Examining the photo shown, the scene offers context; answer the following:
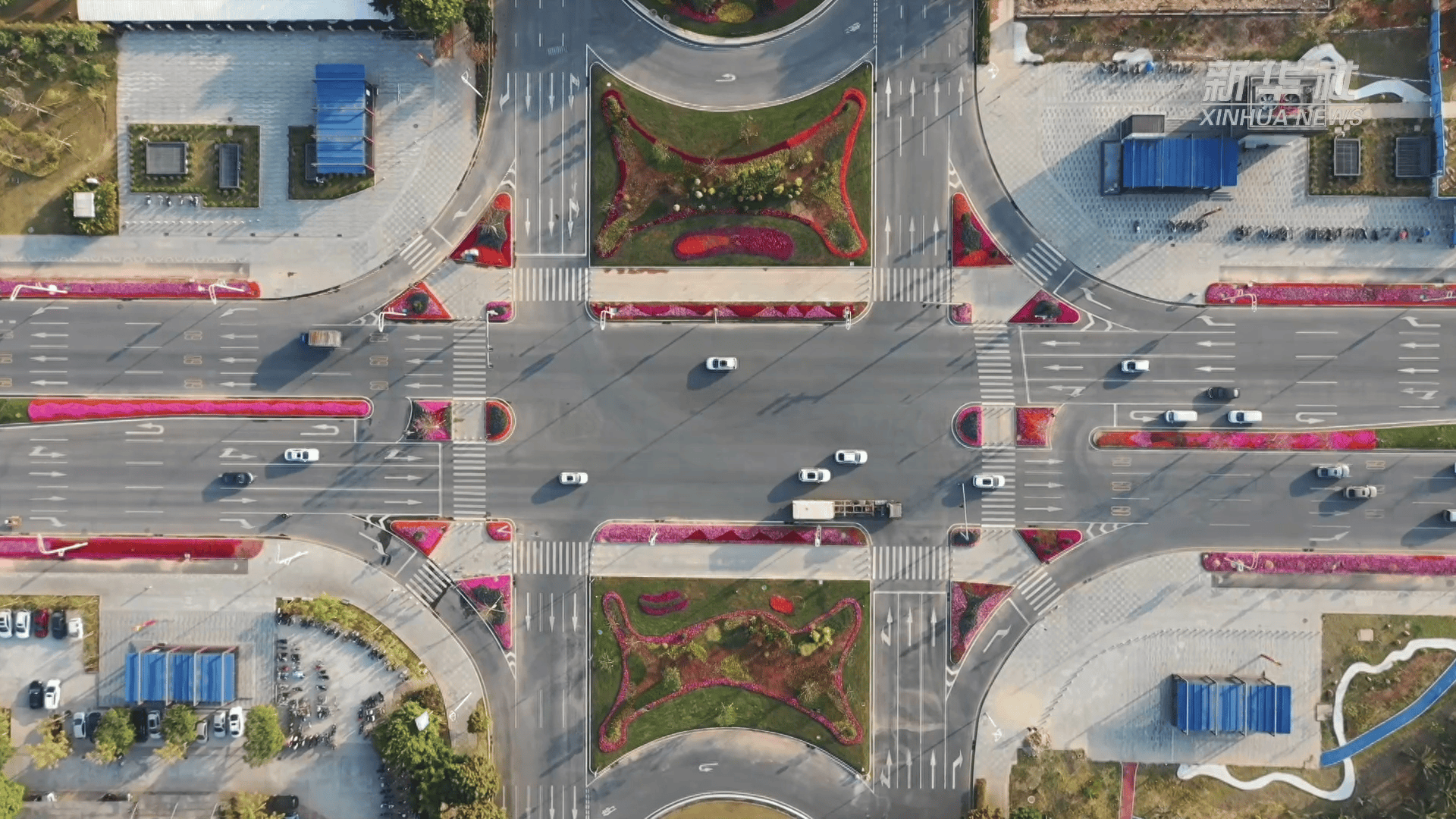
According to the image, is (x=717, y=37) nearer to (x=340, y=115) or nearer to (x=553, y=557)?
(x=340, y=115)

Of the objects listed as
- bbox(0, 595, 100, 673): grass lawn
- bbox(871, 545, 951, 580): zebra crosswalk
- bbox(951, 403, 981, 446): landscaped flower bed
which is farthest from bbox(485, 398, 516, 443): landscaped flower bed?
bbox(951, 403, 981, 446): landscaped flower bed

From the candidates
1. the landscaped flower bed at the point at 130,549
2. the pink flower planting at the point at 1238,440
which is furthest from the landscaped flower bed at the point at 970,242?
the landscaped flower bed at the point at 130,549

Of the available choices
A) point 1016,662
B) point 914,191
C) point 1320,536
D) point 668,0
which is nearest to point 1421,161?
point 1320,536

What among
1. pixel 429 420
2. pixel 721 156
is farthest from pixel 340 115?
pixel 721 156

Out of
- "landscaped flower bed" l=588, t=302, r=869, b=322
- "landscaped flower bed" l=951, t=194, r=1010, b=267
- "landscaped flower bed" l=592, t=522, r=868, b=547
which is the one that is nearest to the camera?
"landscaped flower bed" l=951, t=194, r=1010, b=267

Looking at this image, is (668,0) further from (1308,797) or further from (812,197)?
(1308,797)

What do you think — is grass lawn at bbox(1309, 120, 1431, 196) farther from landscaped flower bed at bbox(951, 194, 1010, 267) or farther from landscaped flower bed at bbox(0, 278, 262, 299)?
landscaped flower bed at bbox(0, 278, 262, 299)
